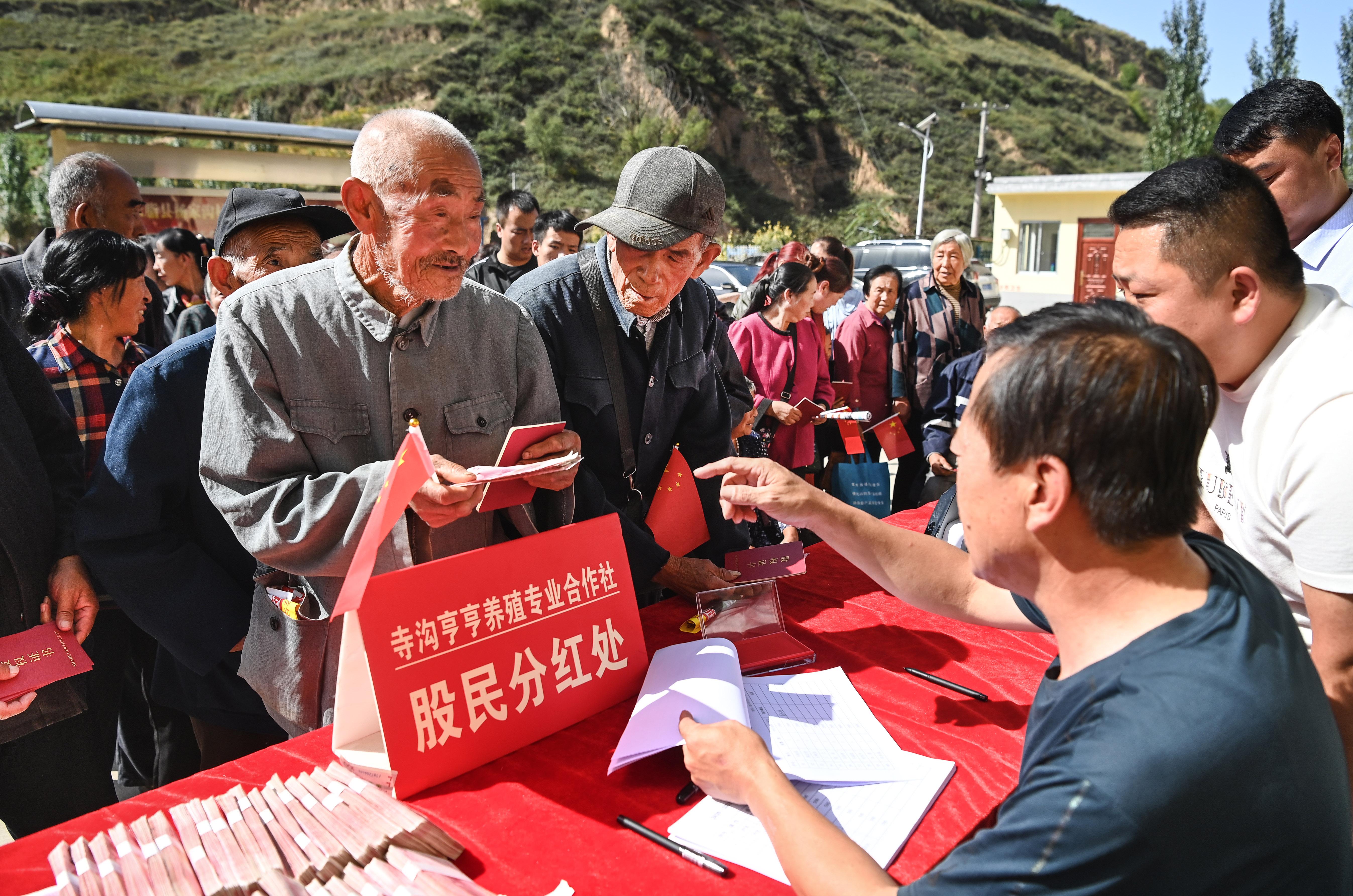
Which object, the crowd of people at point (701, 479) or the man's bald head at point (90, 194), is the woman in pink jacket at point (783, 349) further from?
the man's bald head at point (90, 194)

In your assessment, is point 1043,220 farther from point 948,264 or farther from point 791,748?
point 791,748

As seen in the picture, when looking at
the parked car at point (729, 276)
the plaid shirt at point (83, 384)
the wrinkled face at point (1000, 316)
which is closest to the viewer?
the plaid shirt at point (83, 384)

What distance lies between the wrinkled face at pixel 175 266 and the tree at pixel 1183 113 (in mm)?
29823

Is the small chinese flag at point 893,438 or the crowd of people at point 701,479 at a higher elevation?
the crowd of people at point 701,479

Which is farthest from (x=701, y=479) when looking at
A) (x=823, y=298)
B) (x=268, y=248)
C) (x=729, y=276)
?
(x=729, y=276)

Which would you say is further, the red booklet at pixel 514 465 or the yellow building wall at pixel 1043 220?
the yellow building wall at pixel 1043 220

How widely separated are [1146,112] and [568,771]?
2994 inches

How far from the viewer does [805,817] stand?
116 centimetres

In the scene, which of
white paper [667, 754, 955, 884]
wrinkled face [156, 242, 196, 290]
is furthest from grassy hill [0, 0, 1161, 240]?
white paper [667, 754, 955, 884]

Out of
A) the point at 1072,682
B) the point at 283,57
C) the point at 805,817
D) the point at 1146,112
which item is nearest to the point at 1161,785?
the point at 1072,682

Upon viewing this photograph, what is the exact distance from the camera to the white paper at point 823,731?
142 centimetres

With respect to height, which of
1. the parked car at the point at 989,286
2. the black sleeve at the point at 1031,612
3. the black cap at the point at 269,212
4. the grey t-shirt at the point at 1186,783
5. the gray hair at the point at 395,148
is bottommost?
the parked car at the point at 989,286

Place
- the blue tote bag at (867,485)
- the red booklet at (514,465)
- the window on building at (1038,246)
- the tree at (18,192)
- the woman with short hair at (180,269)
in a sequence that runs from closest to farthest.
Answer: the red booklet at (514,465)
the blue tote bag at (867,485)
the woman with short hair at (180,269)
the window on building at (1038,246)
the tree at (18,192)

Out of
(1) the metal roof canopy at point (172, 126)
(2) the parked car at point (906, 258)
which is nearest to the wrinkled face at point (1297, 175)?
(1) the metal roof canopy at point (172, 126)
